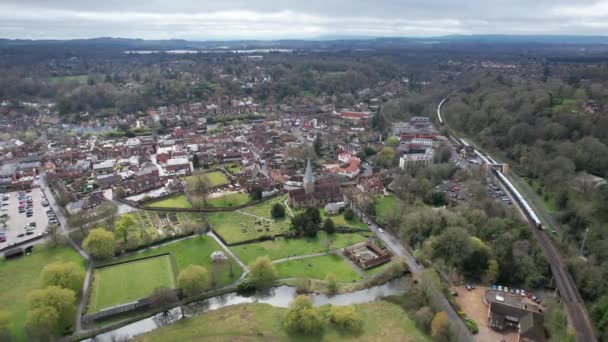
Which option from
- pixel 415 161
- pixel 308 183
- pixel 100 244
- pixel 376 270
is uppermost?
pixel 308 183

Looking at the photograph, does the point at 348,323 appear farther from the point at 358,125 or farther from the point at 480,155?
the point at 358,125

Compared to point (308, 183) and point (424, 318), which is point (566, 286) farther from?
point (308, 183)

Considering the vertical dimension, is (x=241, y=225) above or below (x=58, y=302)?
below

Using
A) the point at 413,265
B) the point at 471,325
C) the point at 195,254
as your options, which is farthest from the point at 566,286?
the point at 195,254

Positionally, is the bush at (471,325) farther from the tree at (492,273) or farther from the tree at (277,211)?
the tree at (277,211)

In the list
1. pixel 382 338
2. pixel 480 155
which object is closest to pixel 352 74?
pixel 480 155
